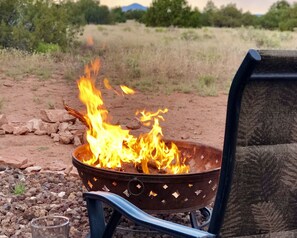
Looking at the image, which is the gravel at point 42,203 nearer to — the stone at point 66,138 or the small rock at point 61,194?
the small rock at point 61,194

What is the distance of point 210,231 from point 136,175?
4.09 feet

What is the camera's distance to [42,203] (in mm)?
4051

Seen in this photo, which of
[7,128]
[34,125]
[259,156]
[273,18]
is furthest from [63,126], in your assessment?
[273,18]

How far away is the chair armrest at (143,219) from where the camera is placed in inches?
74.9

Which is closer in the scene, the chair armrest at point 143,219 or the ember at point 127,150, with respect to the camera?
the chair armrest at point 143,219

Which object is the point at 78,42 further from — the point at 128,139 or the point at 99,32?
the point at 128,139

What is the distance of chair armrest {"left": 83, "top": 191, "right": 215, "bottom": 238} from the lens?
1903mm

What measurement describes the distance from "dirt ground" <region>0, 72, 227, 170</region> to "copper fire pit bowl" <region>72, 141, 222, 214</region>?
1.87m

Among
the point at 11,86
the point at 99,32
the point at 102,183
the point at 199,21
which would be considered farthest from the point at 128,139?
the point at 199,21

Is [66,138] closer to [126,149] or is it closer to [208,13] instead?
[126,149]

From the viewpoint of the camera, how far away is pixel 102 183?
322cm

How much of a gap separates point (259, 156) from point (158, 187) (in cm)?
129

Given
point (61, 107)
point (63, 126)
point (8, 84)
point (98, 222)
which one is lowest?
point (61, 107)

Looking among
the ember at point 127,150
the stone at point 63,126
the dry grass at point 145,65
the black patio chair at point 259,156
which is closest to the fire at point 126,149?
the ember at point 127,150
